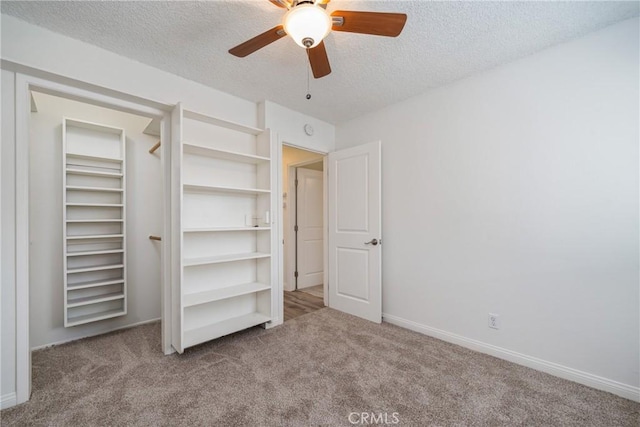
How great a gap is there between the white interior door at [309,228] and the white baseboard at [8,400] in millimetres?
3103

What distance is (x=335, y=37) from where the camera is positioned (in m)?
1.86

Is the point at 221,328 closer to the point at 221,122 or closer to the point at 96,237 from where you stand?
the point at 96,237

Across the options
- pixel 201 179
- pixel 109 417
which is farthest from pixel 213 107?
pixel 109 417

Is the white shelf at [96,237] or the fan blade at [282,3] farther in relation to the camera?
the white shelf at [96,237]

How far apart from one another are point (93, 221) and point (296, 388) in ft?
7.91

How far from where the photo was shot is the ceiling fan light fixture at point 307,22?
1267 mm

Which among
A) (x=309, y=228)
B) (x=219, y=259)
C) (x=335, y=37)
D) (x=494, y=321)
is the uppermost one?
(x=335, y=37)

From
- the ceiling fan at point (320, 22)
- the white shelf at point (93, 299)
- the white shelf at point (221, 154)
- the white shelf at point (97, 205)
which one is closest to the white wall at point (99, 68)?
the white shelf at point (221, 154)

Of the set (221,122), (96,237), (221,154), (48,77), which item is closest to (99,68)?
(48,77)

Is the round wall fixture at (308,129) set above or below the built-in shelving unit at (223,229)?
above

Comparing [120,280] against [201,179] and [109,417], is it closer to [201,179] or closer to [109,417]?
[201,179]

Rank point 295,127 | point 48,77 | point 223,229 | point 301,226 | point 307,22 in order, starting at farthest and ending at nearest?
1. point 301,226
2. point 295,127
3. point 223,229
4. point 48,77
5. point 307,22

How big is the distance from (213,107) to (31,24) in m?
1.22

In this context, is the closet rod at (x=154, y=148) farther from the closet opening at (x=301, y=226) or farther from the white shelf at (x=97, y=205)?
the closet opening at (x=301, y=226)
